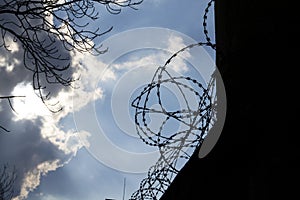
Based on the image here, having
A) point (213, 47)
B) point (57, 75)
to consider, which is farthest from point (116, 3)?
point (213, 47)

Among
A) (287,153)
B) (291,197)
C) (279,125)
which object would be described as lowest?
(291,197)

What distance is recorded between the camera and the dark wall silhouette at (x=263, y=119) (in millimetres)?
1705

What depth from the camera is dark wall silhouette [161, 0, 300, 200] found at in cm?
171

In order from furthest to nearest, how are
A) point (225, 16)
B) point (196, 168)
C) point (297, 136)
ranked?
point (225, 16) → point (196, 168) → point (297, 136)

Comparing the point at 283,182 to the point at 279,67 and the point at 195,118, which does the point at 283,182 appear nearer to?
the point at 279,67

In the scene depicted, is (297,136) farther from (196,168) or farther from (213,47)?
(213,47)

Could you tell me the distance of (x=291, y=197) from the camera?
1679 millimetres

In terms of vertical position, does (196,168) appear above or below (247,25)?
below

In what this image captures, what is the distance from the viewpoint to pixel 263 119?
1.76 metres

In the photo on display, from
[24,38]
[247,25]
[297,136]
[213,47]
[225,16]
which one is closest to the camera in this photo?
[297,136]

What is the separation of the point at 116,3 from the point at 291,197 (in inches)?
200

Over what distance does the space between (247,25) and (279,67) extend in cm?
97

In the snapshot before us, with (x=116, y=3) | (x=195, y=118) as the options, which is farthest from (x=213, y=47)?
(x=116, y=3)

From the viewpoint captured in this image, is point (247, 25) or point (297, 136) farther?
point (247, 25)
